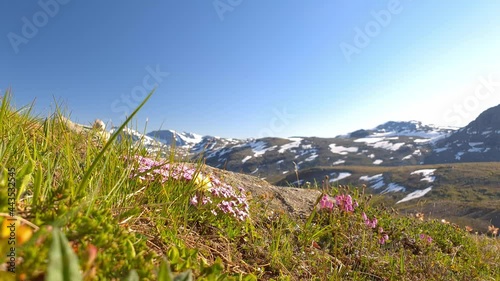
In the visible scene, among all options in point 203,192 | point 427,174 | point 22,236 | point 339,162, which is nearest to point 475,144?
point 339,162

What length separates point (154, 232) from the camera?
279 centimetres

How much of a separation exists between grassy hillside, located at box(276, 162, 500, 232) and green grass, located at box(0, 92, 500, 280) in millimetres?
89143

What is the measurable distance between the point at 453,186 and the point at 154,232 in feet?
434

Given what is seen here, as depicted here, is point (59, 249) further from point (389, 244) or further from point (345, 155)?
point (345, 155)

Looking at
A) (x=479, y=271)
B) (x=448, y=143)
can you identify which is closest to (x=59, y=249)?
(x=479, y=271)

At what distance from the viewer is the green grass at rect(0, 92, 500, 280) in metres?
1.54

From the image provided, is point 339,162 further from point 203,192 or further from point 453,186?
point 203,192

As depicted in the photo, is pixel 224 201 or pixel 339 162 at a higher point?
pixel 339 162

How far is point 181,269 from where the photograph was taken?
1933 mm

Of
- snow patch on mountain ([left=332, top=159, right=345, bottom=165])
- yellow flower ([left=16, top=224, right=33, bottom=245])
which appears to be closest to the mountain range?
snow patch on mountain ([left=332, top=159, right=345, bottom=165])

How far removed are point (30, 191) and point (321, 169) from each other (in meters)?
141

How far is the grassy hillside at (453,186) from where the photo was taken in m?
87.3

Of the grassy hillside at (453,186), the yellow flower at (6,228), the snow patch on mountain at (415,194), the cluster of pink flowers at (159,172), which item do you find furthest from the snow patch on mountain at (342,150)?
the yellow flower at (6,228)

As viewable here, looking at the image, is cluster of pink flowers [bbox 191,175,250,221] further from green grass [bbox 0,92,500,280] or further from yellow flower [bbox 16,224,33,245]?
yellow flower [bbox 16,224,33,245]
